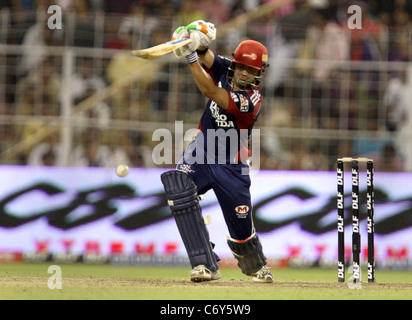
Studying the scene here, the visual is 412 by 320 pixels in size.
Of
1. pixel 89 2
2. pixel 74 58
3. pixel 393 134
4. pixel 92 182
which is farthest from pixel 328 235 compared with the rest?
pixel 89 2

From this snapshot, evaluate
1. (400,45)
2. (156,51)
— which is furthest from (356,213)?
(400,45)

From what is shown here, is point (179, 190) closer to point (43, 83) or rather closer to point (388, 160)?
point (43, 83)

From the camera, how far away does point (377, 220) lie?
1091 centimetres

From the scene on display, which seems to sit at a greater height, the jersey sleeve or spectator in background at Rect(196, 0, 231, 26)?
spectator in background at Rect(196, 0, 231, 26)

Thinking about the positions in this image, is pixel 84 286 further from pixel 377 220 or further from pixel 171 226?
pixel 377 220

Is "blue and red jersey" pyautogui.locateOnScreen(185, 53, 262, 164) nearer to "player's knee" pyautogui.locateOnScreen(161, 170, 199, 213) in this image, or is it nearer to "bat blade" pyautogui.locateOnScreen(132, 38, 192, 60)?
"player's knee" pyautogui.locateOnScreen(161, 170, 199, 213)

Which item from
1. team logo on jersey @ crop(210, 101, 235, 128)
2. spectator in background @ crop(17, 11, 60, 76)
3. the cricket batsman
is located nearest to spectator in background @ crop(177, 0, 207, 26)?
spectator in background @ crop(17, 11, 60, 76)

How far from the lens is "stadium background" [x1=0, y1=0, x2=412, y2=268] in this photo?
10.6m

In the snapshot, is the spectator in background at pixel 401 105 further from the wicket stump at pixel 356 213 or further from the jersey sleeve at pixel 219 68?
the jersey sleeve at pixel 219 68

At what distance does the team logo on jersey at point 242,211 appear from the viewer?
7.28m

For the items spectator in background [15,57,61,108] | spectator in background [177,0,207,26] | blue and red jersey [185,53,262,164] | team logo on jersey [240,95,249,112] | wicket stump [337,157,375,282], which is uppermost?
spectator in background [177,0,207,26]

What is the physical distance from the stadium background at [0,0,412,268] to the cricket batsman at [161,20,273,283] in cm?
334

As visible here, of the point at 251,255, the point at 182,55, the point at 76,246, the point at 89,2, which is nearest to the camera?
the point at 182,55

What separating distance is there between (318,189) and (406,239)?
4.32 feet
